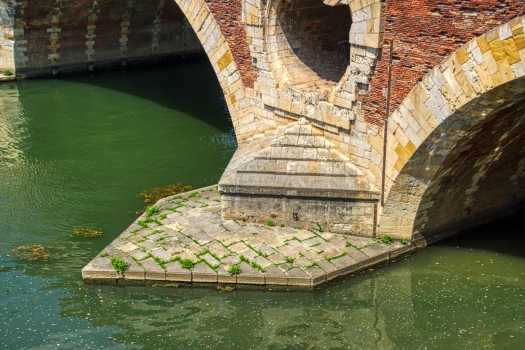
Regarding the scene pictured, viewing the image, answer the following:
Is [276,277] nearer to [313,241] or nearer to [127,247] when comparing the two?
[313,241]

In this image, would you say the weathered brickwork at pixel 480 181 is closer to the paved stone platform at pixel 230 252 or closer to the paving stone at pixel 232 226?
the paved stone platform at pixel 230 252

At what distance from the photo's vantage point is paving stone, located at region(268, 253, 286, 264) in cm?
969

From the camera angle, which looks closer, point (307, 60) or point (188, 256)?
point (188, 256)

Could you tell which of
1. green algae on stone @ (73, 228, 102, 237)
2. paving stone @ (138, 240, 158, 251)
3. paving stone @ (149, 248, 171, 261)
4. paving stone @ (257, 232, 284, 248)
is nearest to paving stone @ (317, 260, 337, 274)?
paving stone @ (257, 232, 284, 248)

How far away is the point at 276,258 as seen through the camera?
9.77 meters

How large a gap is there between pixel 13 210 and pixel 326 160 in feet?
19.5

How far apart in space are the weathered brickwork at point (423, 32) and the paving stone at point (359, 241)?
1.92 meters

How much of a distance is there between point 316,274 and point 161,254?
2.39 meters

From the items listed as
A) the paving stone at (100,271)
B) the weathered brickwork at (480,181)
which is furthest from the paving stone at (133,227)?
the weathered brickwork at (480,181)

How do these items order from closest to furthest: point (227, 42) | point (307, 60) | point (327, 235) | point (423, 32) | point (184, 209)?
point (423, 32) < point (327, 235) < point (184, 209) < point (307, 60) < point (227, 42)

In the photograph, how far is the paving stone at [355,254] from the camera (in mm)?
9875

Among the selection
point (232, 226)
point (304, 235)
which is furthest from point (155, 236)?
point (304, 235)

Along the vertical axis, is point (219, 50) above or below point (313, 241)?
above

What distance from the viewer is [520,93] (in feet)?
26.6
